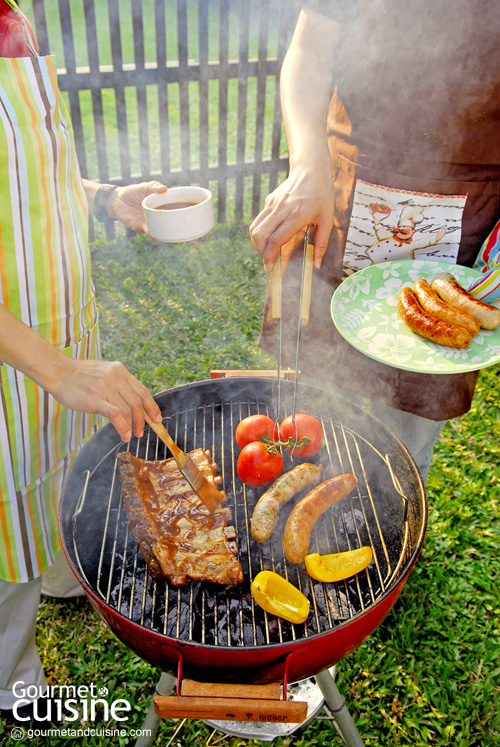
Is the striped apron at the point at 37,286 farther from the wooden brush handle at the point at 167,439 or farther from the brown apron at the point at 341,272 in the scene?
the brown apron at the point at 341,272

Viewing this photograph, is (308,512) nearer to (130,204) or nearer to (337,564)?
(337,564)

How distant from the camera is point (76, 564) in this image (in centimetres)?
213

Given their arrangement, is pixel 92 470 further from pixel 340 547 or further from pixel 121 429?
pixel 340 547

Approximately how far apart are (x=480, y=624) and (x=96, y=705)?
234 centimetres

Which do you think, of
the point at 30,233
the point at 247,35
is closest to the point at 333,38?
the point at 30,233

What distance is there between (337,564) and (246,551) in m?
0.38

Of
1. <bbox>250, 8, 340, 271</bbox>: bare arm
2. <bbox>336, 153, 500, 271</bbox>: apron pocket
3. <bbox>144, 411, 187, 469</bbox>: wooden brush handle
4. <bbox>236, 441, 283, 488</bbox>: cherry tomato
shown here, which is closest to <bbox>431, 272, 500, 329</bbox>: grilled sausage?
<bbox>336, 153, 500, 271</bbox>: apron pocket

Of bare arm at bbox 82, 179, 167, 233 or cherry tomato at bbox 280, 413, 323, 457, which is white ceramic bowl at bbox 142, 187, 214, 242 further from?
cherry tomato at bbox 280, 413, 323, 457

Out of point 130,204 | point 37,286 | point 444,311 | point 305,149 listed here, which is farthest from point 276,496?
point 130,204

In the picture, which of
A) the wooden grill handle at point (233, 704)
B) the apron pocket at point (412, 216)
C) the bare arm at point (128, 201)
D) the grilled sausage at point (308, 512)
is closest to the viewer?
the wooden grill handle at point (233, 704)

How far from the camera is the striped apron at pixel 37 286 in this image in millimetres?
2258

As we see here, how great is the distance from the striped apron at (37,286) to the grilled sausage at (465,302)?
1780 mm

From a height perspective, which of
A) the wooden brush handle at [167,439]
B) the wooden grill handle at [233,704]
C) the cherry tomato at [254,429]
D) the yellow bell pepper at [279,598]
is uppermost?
the wooden brush handle at [167,439]

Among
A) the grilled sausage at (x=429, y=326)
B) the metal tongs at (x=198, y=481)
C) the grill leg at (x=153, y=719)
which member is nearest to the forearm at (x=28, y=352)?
the metal tongs at (x=198, y=481)
